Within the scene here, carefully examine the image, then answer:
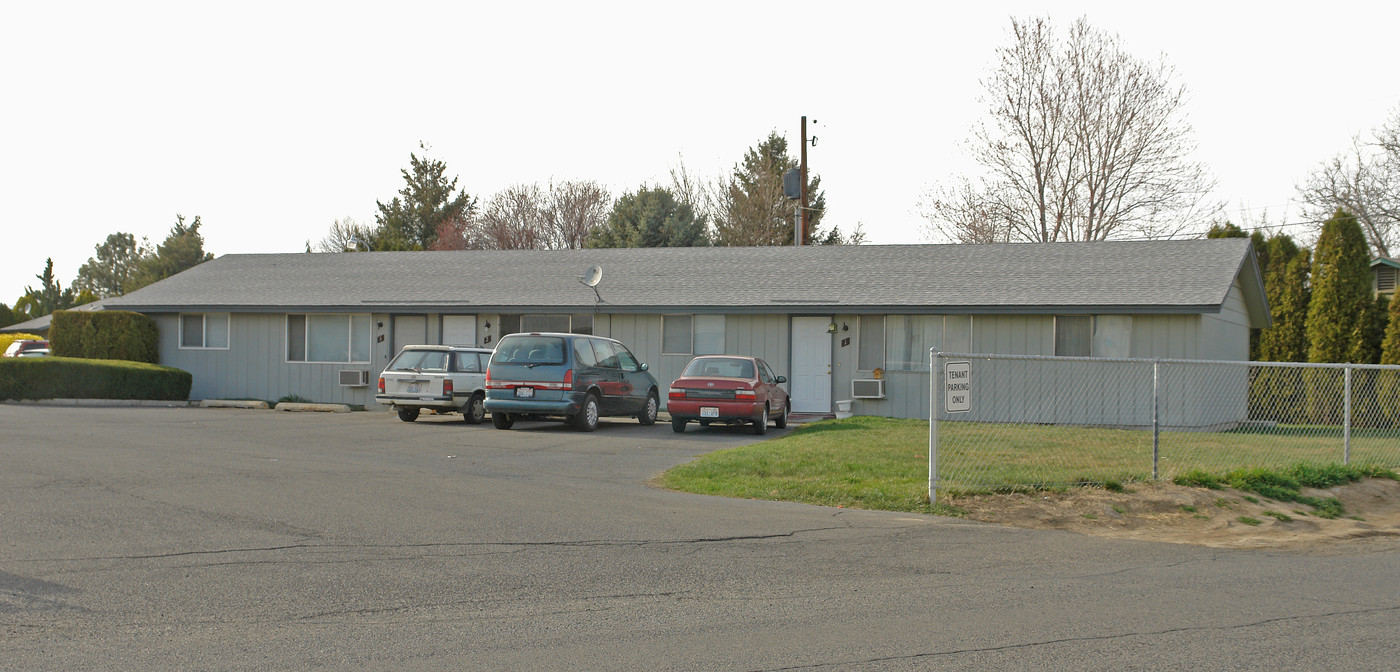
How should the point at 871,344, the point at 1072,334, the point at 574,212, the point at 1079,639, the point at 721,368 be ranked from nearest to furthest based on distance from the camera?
the point at 1079,639 → the point at 721,368 → the point at 1072,334 → the point at 871,344 → the point at 574,212

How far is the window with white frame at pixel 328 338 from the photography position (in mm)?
24734

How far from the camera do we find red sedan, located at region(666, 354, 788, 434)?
17.4m

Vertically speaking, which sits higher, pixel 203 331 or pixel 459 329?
pixel 459 329

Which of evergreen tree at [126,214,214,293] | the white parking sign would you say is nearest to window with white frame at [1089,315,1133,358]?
the white parking sign

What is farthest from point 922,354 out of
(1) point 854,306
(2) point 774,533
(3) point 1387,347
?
(2) point 774,533

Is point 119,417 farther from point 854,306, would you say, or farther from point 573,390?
point 854,306

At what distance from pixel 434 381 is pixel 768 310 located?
7290 millimetres

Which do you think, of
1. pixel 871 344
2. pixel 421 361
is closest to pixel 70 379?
pixel 421 361

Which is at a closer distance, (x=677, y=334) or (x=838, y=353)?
(x=838, y=353)

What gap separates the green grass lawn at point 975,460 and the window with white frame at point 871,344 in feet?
20.9

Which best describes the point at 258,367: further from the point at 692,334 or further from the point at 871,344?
the point at 871,344

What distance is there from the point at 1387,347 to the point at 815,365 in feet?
40.9

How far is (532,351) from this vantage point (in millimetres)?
17359

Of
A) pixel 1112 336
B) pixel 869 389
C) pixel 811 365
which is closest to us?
pixel 1112 336
